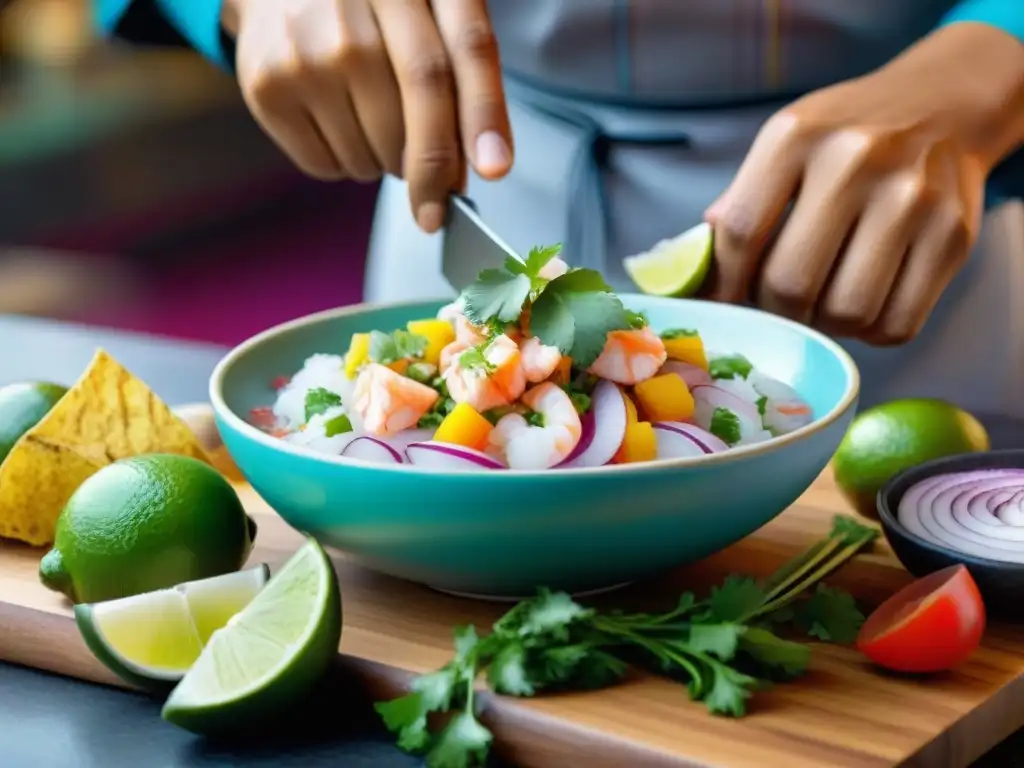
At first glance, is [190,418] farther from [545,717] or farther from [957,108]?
[957,108]

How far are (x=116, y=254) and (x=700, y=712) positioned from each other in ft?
15.3

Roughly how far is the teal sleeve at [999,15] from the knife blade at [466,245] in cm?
65

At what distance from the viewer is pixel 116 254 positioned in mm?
5344

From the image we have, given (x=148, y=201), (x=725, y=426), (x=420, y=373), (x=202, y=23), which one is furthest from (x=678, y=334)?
(x=148, y=201)

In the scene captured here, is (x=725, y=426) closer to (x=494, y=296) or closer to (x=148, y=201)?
(x=494, y=296)

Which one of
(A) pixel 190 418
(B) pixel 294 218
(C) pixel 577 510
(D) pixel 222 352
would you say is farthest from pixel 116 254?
(C) pixel 577 510

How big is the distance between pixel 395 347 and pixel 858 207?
0.57 m

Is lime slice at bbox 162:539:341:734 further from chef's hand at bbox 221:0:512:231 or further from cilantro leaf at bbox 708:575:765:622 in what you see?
chef's hand at bbox 221:0:512:231

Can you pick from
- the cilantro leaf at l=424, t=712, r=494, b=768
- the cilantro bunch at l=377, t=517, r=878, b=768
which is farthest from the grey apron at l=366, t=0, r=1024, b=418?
the cilantro leaf at l=424, t=712, r=494, b=768

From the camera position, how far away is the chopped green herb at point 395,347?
1.26 m

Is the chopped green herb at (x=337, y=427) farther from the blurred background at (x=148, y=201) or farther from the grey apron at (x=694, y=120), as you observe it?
the blurred background at (x=148, y=201)

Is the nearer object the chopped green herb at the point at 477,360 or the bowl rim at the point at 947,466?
the chopped green herb at the point at 477,360

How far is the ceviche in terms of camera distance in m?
1.13

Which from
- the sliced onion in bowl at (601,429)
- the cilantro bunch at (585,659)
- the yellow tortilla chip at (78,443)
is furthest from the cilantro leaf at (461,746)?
the yellow tortilla chip at (78,443)
